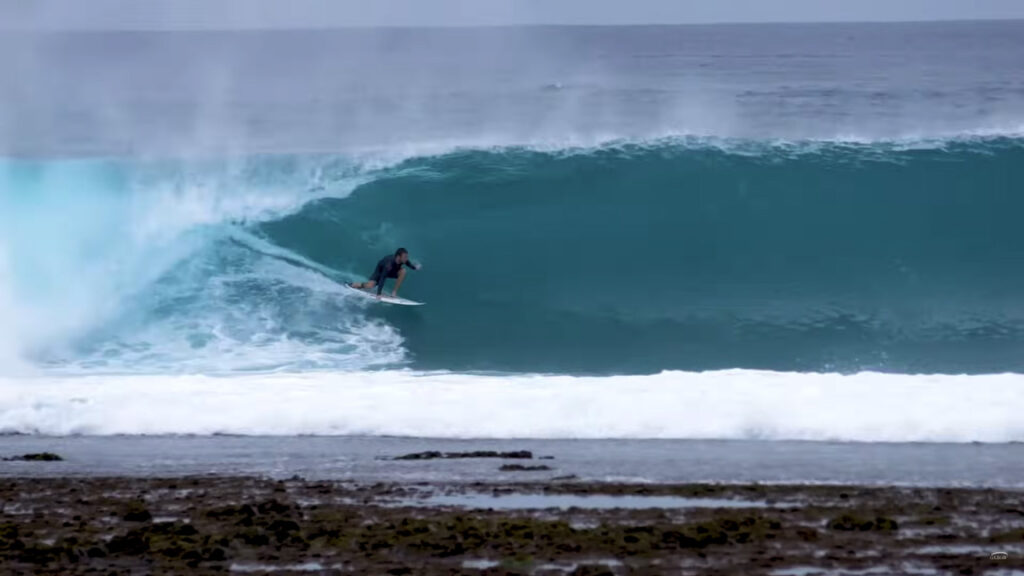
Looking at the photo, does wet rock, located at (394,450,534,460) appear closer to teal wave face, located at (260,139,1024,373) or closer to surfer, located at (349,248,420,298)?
teal wave face, located at (260,139,1024,373)

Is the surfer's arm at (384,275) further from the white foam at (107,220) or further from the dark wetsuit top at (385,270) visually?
the white foam at (107,220)

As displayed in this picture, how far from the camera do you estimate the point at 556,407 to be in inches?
582

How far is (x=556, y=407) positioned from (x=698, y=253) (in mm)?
7732

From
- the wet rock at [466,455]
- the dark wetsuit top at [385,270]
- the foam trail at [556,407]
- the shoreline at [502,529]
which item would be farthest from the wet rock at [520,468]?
the dark wetsuit top at [385,270]

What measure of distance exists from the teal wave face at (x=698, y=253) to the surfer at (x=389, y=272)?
407 mm

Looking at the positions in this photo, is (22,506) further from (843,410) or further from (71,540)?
(843,410)

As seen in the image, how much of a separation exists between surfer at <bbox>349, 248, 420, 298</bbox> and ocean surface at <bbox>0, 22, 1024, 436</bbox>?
11.5 inches

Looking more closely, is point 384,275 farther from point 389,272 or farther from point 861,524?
point 861,524

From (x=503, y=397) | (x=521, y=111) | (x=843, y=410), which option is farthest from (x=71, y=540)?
(x=521, y=111)

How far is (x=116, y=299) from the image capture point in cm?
2017

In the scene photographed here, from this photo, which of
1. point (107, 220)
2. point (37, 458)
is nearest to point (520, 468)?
point (37, 458)

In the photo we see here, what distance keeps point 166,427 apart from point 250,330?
14.2ft

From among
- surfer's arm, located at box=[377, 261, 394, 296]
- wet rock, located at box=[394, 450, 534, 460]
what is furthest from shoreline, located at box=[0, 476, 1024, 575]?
surfer's arm, located at box=[377, 261, 394, 296]

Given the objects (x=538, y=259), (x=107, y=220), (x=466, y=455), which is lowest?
(x=466, y=455)
